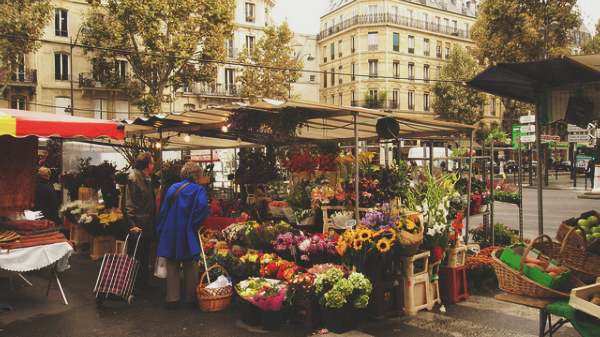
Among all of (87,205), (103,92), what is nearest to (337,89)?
(103,92)

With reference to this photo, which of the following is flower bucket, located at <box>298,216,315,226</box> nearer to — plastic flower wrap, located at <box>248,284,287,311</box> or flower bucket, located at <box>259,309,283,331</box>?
plastic flower wrap, located at <box>248,284,287,311</box>

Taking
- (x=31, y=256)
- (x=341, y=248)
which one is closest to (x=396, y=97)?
(x=341, y=248)

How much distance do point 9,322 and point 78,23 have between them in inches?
1110

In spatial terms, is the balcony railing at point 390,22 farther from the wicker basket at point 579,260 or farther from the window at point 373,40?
the wicker basket at point 579,260

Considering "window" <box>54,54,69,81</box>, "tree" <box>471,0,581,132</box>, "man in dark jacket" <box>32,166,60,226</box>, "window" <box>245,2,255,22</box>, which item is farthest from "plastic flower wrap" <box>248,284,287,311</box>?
"window" <box>245,2,255,22</box>

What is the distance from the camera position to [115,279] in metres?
5.28

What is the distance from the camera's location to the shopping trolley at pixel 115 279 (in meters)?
5.21

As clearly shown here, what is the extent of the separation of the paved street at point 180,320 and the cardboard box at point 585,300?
7.14ft

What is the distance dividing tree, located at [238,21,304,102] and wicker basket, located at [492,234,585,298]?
26.4 meters

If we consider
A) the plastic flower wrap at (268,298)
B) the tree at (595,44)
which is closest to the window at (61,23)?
the plastic flower wrap at (268,298)

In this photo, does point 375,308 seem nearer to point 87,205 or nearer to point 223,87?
point 87,205

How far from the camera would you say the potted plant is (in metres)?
4.45

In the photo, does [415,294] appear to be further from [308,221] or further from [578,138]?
[578,138]

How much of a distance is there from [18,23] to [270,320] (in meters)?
21.9
